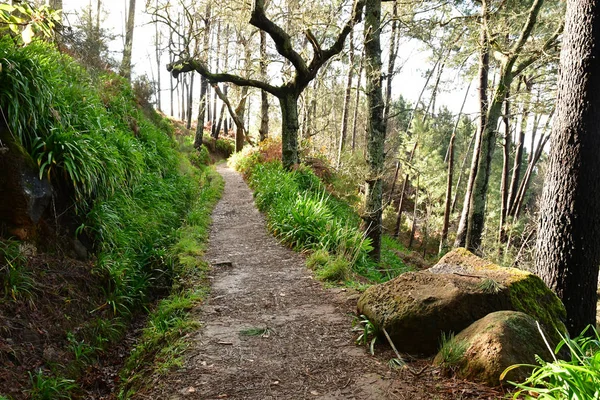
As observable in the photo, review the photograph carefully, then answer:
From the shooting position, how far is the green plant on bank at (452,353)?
113 inches

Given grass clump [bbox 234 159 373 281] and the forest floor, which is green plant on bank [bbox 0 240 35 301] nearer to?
the forest floor

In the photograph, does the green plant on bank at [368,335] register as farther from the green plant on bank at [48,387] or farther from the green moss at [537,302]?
the green plant on bank at [48,387]

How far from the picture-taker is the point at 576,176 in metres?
4.11

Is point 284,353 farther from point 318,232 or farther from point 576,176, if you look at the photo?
point 318,232

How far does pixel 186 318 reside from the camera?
4.22m

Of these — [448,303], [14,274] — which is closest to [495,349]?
[448,303]

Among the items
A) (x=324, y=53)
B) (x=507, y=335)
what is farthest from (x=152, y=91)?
(x=507, y=335)

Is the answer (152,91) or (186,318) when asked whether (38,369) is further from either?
(152,91)

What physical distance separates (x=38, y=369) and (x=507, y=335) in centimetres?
356

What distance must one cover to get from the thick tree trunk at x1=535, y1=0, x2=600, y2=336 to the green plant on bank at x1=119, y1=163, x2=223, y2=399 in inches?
154

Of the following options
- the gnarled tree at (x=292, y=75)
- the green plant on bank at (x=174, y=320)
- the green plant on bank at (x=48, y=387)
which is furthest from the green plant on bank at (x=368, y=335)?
the gnarled tree at (x=292, y=75)

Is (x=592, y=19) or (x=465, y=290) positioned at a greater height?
(x=592, y=19)

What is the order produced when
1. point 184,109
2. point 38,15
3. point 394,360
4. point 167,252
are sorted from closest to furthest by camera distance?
point 38,15 → point 394,360 → point 167,252 → point 184,109

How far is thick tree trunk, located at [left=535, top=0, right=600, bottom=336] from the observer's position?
4047mm
